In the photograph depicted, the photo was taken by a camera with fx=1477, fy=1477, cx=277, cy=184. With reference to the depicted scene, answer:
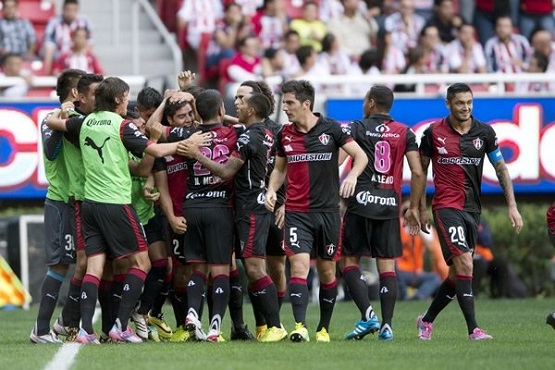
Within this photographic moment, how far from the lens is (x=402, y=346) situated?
39.2 feet

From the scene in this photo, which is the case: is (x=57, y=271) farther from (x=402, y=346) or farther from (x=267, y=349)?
(x=402, y=346)

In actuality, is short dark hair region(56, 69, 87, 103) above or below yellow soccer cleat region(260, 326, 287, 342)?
above

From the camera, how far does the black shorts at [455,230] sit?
12.6 meters

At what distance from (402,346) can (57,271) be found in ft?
10.1

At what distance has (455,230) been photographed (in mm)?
12641

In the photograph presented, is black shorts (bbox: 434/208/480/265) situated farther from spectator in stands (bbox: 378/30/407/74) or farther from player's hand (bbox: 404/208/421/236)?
spectator in stands (bbox: 378/30/407/74)

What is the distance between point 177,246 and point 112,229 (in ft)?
3.23

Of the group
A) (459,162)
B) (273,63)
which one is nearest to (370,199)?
(459,162)

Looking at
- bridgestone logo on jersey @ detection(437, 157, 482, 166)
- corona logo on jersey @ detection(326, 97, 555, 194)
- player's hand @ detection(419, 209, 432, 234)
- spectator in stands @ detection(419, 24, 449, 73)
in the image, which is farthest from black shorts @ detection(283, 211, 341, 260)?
spectator in stands @ detection(419, 24, 449, 73)

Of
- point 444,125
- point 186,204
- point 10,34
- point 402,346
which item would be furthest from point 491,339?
point 10,34

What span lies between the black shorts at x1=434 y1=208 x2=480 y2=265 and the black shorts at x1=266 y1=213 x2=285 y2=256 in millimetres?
1383

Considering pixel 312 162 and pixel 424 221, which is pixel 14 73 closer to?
pixel 312 162

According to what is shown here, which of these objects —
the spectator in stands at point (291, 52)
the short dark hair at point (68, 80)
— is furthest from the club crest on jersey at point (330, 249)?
the spectator in stands at point (291, 52)

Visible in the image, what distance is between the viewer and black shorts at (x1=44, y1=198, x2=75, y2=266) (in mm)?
12648
